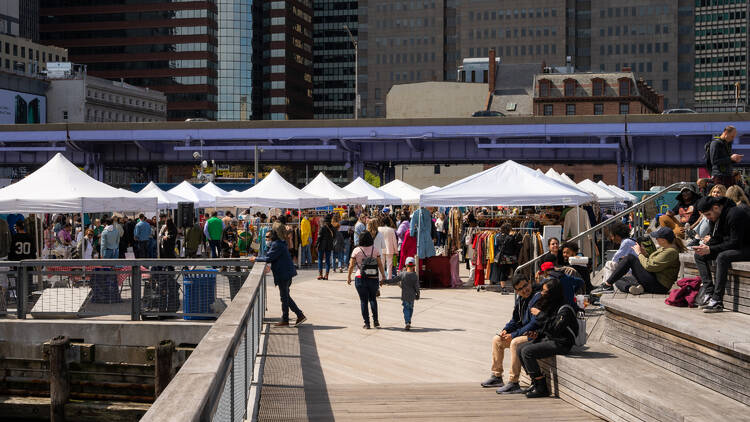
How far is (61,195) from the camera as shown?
1914 centimetres

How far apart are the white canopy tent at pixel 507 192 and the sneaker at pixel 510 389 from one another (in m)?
9.93

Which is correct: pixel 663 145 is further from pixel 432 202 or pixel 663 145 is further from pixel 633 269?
pixel 633 269

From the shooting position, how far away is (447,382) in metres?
10.5

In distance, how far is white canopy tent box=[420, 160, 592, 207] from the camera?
1962cm

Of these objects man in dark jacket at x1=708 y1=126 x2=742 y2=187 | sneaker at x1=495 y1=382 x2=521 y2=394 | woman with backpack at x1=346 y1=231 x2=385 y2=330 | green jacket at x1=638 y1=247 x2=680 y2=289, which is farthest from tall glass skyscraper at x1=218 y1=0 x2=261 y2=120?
sneaker at x1=495 y1=382 x2=521 y2=394

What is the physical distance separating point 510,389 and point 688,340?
207 centimetres

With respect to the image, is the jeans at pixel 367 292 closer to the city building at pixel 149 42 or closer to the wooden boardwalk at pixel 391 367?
the wooden boardwalk at pixel 391 367

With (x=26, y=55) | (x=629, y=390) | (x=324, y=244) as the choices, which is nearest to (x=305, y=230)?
(x=324, y=244)

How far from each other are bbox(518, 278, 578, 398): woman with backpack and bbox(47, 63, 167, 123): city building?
13297cm

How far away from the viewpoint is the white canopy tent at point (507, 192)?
19.6m

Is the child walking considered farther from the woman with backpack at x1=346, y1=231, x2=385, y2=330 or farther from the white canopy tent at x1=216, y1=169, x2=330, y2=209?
the white canopy tent at x1=216, y1=169, x2=330, y2=209

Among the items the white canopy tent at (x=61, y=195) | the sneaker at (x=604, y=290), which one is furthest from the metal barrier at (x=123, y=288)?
the sneaker at (x=604, y=290)

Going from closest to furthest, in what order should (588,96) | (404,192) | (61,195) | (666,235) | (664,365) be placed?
(664,365)
(666,235)
(61,195)
(404,192)
(588,96)

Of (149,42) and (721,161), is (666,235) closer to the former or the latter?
(721,161)
